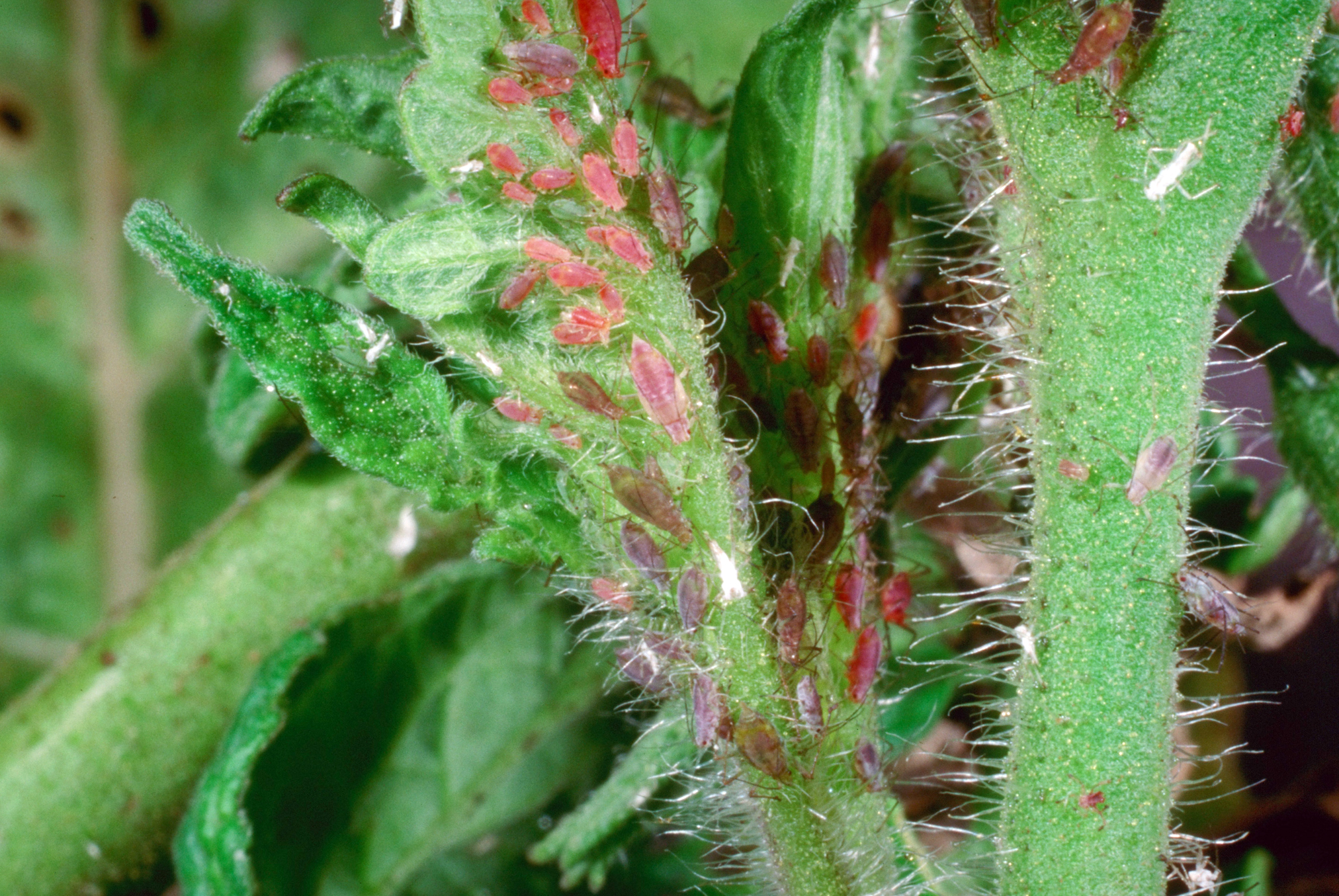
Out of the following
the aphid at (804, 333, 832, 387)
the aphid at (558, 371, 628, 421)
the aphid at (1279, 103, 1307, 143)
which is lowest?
the aphid at (1279, 103, 1307, 143)

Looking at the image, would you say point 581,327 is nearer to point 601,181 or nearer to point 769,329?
point 601,181

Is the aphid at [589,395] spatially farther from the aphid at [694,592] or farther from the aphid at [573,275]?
the aphid at [694,592]

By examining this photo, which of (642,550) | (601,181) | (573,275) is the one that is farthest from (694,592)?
(601,181)

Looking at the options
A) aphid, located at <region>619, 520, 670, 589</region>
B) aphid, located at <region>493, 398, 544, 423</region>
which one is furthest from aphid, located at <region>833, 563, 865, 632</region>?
aphid, located at <region>493, 398, 544, 423</region>

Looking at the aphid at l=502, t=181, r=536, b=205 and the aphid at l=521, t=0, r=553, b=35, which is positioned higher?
the aphid at l=521, t=0, r=553, b=35

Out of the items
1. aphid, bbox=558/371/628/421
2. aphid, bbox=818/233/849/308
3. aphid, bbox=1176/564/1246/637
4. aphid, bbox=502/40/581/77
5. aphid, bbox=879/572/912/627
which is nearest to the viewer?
aphid, bbox=502/40/581/77

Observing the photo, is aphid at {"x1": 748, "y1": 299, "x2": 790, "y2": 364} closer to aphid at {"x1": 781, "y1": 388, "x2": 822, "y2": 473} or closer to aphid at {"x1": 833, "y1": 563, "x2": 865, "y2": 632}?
aphid at {"x1": 781, "y1": 388, "x2": 822, "y2": 473}

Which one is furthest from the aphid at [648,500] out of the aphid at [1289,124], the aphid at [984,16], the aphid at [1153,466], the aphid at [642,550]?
the aphid at [1289,124]
